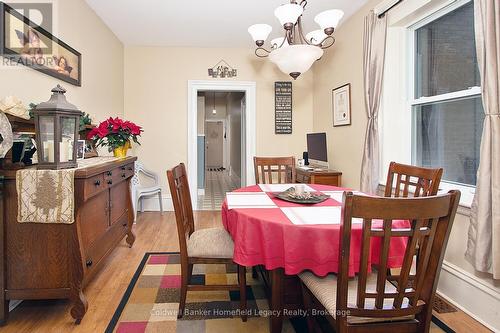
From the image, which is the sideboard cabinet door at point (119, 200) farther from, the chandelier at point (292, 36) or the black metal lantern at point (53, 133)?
the chandelier at point (292, 36)

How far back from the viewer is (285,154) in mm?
5055

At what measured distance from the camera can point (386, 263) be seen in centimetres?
108

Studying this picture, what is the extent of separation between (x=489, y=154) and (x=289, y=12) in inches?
60.7

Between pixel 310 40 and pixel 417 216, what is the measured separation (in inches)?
85.3

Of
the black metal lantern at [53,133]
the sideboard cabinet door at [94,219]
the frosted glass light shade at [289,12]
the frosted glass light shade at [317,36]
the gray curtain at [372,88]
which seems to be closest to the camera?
the black metal lantern at [53,133]

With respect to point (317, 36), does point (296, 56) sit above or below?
below

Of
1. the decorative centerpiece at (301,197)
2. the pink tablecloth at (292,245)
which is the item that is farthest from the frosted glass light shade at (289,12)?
the pink tablecloth at (292,245)

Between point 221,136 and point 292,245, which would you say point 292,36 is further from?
point 221,136

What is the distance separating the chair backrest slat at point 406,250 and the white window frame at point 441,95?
1255 mm

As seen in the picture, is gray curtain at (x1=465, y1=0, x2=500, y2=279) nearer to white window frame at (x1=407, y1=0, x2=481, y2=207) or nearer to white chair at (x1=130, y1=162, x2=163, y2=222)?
white window frame at (x1=407, y1=0, x2=481, y2=207)

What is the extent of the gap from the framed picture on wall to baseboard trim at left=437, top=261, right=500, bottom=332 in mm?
3411

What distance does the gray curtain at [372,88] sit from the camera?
296 centimetres

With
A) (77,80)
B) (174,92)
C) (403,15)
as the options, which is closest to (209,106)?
(174,92)

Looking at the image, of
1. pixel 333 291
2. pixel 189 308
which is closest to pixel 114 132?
pixel 189 308
